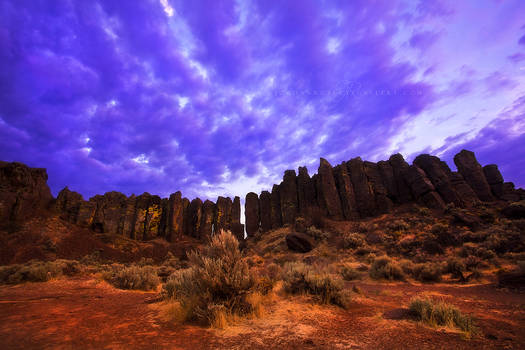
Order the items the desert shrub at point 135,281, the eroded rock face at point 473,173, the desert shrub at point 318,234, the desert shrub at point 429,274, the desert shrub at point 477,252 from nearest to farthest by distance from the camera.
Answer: the desert shrub at point 135,281 < the desert shrub at point 429,274 < the desert shrub at point 477,252 < the desert shrub at point 318,234 < the eroded rock face at point 473,173

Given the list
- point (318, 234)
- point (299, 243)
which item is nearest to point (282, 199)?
point (318, 234)

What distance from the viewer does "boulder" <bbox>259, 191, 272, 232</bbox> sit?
36.0m

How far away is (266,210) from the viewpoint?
3741 cm

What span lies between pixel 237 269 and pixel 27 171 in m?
33.1

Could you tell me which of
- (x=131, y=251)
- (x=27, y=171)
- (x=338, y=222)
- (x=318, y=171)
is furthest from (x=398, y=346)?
(x=27, y=171)

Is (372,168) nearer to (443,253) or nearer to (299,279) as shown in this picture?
(443,253)

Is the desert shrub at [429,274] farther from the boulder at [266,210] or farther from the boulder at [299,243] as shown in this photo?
the boulder at [266,210]

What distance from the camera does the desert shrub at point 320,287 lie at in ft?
18.3

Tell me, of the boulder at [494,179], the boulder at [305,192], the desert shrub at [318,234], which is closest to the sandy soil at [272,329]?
the desert shrub at [318,234]

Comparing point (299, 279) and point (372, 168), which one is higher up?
point (372, 168)

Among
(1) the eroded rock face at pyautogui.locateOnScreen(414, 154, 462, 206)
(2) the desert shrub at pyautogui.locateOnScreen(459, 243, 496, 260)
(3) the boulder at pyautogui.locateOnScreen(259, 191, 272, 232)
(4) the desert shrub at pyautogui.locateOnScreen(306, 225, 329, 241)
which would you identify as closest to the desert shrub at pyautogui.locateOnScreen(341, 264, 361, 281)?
(2) the desert shrub at pyautogui.locateOnScreen(459, 243, 496, 260)

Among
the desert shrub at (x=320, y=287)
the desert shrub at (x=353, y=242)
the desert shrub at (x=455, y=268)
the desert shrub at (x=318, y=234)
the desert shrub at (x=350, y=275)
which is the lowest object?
the desert shrub at (x=350, y=275)

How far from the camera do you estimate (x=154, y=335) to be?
367 cm

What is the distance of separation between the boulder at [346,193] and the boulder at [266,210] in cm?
1200
